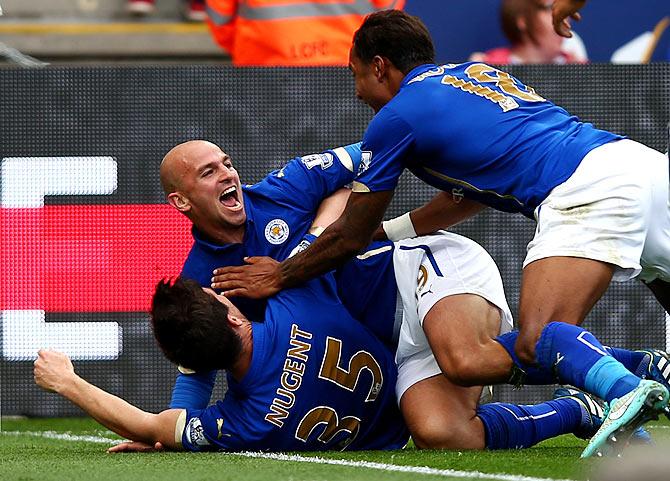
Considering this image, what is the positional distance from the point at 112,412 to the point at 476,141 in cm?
153

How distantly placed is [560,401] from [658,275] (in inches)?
23.8

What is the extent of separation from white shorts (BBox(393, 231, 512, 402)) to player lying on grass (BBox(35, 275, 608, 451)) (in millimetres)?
117

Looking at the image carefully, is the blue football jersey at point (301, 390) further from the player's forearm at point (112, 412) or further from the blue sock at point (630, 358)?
the blue sock at point (630, 358)

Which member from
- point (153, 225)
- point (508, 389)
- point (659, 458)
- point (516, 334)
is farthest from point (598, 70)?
point (659, 458)

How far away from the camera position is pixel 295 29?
7.61 metres

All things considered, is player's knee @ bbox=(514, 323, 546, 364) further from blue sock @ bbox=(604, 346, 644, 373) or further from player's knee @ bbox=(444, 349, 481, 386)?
blue sock @ bbox=(604, 346, 644, 373)

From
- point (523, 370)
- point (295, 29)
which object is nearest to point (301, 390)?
Result: point (523, 370)

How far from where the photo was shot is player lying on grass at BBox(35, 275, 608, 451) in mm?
4730

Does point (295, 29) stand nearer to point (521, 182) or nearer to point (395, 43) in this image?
point (395, 43)

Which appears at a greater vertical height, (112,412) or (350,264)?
(350,264)

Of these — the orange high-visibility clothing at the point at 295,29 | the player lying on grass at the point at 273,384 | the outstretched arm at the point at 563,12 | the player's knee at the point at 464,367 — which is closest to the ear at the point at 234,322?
the player lying on grass at the point at 273,384

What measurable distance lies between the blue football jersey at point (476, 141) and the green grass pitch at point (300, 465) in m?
0.89

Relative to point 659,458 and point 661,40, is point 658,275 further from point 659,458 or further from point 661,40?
point 661,40

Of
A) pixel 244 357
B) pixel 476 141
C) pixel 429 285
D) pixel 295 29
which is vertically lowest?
pixel 244 357
